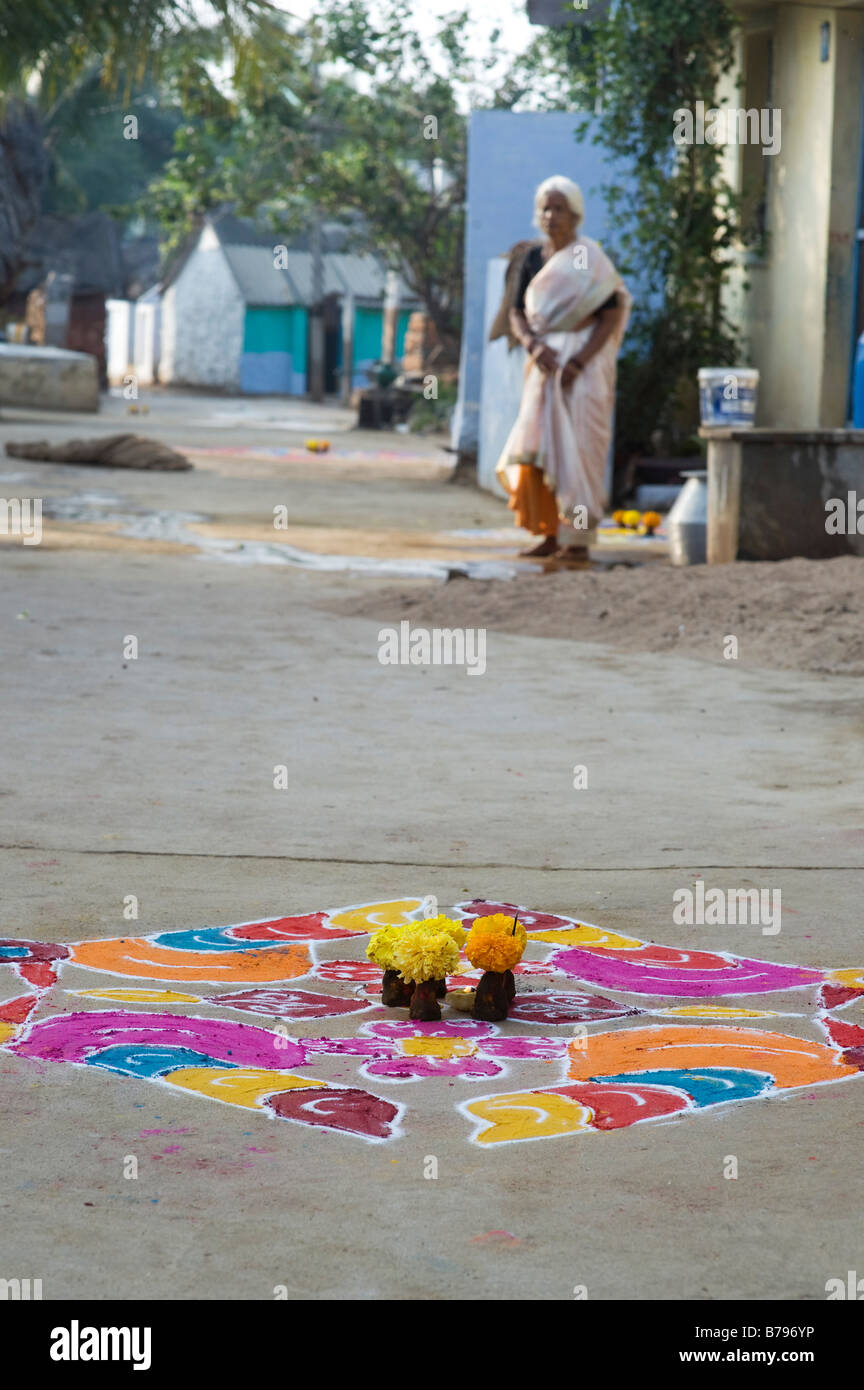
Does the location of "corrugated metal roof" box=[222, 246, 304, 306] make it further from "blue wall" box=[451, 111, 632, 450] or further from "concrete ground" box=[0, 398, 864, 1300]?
"concrete ground" box=[0, 398, 864, 1300]

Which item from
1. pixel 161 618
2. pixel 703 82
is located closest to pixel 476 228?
pixel 703 82

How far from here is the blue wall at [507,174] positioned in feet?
49.6

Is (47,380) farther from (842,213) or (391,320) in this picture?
(842,213)

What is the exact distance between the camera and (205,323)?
4534cm

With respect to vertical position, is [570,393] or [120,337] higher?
[120,337]

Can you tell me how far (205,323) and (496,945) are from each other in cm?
4402

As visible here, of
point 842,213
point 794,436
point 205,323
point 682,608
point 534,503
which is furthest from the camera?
point 205,323

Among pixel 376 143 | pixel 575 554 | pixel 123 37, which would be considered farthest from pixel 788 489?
pixel 376 143

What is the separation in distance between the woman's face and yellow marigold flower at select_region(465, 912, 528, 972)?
735cm

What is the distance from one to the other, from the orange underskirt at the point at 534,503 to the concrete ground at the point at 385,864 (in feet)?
4.69

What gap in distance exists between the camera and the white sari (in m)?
9.68

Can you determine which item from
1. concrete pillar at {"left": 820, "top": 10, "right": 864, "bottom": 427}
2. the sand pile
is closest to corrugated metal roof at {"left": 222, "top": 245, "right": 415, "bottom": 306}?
concrete pillar at {"left": 820, "top": 10, "right": 864, "bottom": 427}
